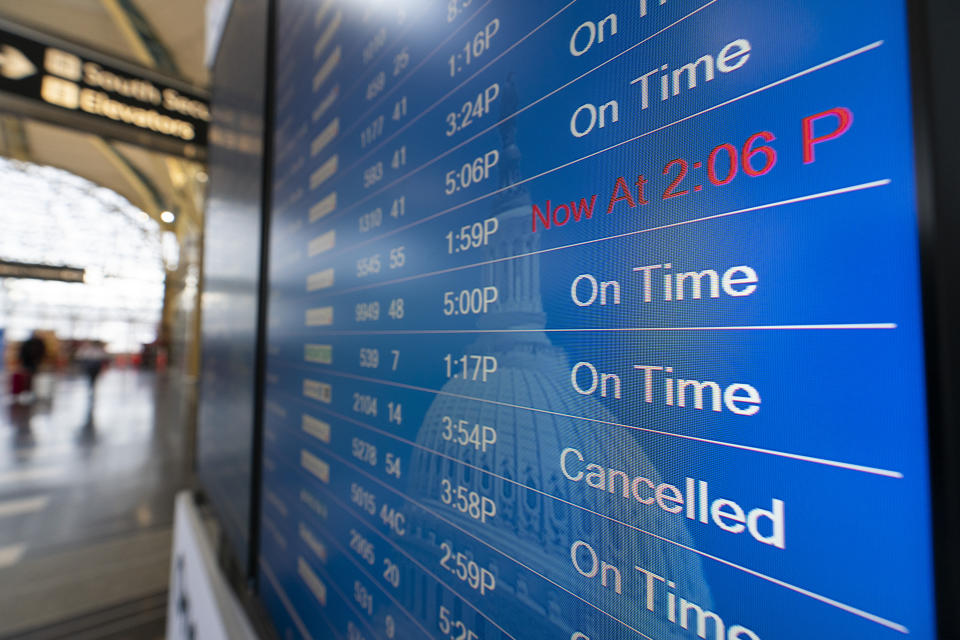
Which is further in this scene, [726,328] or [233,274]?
[233,274]

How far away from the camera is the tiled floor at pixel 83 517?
219 cm

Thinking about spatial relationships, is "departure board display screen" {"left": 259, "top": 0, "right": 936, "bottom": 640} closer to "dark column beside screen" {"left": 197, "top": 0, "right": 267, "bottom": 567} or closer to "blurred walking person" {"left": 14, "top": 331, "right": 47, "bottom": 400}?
"dark column beside screen" {"left": 197, "top": 0, "right": 267, "bottom": 567}

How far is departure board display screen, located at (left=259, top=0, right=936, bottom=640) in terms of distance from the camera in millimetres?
215

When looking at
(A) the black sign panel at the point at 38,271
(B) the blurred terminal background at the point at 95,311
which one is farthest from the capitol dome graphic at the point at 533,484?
(A) the black sign panel at the point at 38,271

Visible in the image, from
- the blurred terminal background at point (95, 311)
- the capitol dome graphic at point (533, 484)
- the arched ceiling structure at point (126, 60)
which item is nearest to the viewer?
the capitol dome graphic at point (533, 484)

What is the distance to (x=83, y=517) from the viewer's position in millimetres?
3096

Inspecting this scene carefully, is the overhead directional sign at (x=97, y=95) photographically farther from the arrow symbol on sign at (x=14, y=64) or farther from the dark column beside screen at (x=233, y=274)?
the dark column beside screen at (x=233, y=274)

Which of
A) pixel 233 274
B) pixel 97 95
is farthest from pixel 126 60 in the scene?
pixel 233 274

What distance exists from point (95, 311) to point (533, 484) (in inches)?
833

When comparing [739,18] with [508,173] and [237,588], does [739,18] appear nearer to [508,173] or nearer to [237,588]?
[508,173]

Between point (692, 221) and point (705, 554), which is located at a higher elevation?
point (692, 221)

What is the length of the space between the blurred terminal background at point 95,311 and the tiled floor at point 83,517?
0.01 meters

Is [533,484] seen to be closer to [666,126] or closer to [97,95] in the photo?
[666,126]

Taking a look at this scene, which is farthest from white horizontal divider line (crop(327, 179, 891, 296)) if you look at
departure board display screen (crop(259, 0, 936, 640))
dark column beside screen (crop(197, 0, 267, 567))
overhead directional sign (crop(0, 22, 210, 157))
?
overhead directional sign (crop(0, 22, 210, 157))
